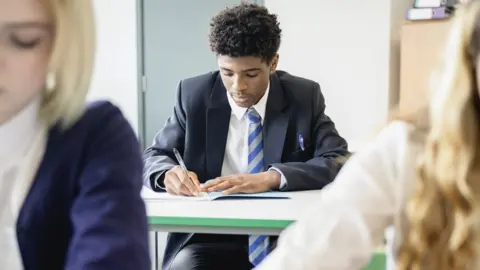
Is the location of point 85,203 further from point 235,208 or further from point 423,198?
point 235,208

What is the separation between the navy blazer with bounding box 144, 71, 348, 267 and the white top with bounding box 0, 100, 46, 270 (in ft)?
4.15

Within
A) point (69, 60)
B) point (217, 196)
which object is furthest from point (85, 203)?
point (217, 196)

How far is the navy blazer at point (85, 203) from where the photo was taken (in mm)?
708

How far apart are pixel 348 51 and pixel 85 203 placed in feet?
10.8

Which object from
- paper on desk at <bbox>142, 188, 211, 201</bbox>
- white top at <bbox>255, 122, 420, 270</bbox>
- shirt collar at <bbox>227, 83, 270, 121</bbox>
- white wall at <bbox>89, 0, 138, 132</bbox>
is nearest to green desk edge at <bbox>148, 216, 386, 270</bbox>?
paper on desk at <bbox>142, 188, 211, 201</bbox>

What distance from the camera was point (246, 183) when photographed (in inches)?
73.8

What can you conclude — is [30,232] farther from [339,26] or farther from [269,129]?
[339,26]

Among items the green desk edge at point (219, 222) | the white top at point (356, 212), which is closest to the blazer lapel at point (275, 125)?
the green desk edge at point (219, 222)

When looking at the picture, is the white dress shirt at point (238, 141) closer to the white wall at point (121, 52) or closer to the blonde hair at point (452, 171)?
the blonde hair at point (452, 171)

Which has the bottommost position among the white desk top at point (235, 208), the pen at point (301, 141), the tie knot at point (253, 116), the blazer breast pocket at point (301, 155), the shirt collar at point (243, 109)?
the white desk top at point (235, 208)

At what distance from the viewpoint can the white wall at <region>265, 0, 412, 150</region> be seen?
12.4 ft

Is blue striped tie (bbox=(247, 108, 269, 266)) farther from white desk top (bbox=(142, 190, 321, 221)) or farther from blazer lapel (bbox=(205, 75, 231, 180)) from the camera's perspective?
white desk top (bbox=(142, 190, 321, 221))

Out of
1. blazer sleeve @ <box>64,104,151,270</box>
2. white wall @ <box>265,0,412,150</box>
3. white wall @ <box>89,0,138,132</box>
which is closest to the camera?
blazer sleeve @ <box>64,104,151,270</box>

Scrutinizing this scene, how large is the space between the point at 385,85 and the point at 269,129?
189 cm
